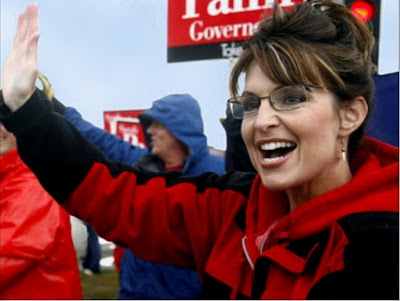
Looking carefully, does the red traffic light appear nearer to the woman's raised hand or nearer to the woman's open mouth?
the woman's open mouth

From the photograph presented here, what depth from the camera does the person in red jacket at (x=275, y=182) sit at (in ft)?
4.45

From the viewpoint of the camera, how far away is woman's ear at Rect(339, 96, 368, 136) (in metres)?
1.57

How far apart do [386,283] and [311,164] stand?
14.5 inches

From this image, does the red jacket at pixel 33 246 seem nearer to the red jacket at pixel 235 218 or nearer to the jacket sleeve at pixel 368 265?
the red jacket at pixel 235 218

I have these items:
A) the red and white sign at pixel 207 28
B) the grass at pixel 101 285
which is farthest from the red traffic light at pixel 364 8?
the grass at pixel 101 285

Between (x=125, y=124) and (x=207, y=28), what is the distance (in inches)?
223

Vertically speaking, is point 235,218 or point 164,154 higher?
point 235,218

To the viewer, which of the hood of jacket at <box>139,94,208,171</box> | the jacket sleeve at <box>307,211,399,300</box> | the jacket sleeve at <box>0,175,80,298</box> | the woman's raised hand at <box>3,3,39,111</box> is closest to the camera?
the jacket sleeve at <box>307,211,399,300</box>

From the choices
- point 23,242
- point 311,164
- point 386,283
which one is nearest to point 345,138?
point 311,164

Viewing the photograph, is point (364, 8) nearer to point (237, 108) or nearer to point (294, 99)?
point (237, 108)

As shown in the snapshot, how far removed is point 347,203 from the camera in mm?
1406

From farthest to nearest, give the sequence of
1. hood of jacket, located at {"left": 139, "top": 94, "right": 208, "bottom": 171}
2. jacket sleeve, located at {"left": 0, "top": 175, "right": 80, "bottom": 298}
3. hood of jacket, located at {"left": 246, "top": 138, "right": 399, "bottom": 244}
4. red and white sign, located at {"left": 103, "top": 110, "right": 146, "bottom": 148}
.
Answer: red and white sign, located at {"left": 103, "top": 110, "right": 146, "bottom": 148}, hood of jacket, located at {"left": 139, "top": 94, "right": 208, "bottom": 171}, jacket sleeve, located at {"left": 0, "top": 175, "right": 80, "bottom": 298}, hood of jacket, located at {"left": 246, "top": 138, "right": 399, "bottom": 244}

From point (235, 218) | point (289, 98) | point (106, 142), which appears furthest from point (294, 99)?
point (106, 142)

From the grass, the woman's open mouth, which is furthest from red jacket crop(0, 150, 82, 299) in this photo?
the grass
